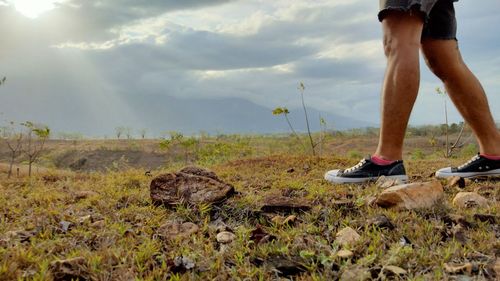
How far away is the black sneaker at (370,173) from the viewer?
330cm

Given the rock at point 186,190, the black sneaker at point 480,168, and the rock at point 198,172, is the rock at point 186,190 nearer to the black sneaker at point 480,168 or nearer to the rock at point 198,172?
the rock at point 198,172

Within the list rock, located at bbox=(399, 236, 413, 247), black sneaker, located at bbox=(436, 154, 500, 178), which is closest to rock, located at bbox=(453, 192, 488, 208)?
rock, located at bbox=(399, 236, 413, 247)

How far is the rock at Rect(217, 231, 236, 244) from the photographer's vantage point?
2037 mm

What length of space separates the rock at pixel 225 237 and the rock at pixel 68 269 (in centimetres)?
55

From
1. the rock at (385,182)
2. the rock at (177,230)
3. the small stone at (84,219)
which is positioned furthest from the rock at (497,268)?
the small stone at (84,219)

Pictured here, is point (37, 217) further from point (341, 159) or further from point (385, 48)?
point (341, 159)

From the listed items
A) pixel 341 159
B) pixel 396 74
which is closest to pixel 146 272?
pixel 396 74

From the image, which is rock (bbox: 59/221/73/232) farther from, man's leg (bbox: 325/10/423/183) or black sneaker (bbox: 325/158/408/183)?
man's leg (bbox: 325/10/423/183)

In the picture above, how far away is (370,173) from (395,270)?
5.72 feet

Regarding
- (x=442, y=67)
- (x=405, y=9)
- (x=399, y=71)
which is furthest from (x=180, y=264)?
(x=442, y=67)

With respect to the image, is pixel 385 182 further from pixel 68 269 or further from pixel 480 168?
pixel 68 269

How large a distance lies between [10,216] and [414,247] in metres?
1.99

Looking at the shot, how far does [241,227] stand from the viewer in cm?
217

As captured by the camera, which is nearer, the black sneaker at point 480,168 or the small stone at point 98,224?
the small stone at point 98,224
